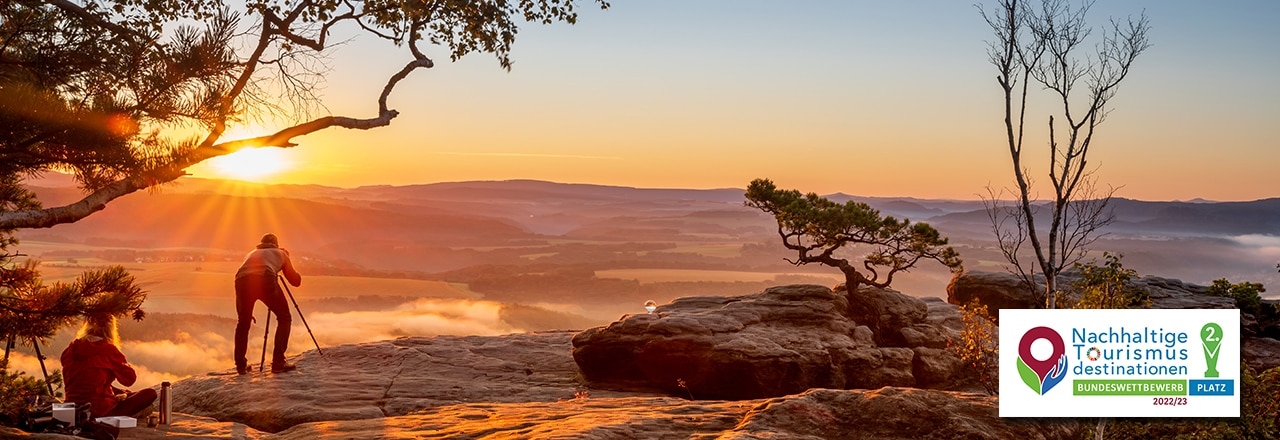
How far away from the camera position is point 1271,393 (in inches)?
525

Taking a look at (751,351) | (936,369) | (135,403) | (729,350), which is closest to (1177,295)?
(936,369)

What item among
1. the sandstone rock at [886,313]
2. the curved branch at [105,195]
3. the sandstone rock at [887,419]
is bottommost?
the sandstone rock at [886,313]

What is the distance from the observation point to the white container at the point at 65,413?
1175cm

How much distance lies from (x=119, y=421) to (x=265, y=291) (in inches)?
213

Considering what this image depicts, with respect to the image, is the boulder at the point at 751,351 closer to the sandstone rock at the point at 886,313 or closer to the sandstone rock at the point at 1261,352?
the sandstone rock at the point at 886,313

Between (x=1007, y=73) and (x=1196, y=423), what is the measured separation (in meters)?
8.07

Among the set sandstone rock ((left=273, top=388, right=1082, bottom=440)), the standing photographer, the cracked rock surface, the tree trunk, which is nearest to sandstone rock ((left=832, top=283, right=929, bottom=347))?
the tree trunk

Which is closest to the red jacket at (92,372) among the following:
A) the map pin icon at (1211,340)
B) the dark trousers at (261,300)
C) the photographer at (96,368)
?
the photographer at (96,368)

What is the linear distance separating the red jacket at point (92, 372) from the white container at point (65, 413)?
463mm

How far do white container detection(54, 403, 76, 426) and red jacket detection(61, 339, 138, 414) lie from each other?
46 centimetres

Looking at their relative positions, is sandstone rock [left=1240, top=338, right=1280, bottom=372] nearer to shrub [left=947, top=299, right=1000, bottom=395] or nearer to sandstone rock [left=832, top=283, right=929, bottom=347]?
sandstone rock [left=832, top=283, right=929, bottom=347]

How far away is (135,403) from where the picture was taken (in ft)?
42.7

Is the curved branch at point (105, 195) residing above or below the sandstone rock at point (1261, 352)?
above

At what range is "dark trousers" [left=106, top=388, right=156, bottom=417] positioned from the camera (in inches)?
508
